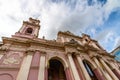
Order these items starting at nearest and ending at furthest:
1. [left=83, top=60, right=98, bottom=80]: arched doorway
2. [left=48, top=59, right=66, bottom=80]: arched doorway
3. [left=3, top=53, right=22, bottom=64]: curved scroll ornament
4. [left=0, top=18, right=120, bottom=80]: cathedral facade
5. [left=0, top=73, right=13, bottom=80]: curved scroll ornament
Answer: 1. [left=0, top=73, right=13, bottom=80]: curved scroll ornament
2. [left=0, top=18, right=120, bottom=80]: cathedral facade
3. [left=3, top=53, right=22, bottom=64]: curved scroll ornament
4. [left=83, top=60, right=98, bottom=80]: arched doorway
5. [left=48, top=59, right=66, bottom=80]: arched doorway

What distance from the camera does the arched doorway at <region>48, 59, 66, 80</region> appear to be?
13067 mm

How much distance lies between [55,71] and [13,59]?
6660mm

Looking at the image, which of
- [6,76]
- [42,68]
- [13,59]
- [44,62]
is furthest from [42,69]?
[13,59]

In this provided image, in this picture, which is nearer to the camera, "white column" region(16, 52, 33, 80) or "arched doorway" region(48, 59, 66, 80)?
"white column" region(16, 52, 33, 80)

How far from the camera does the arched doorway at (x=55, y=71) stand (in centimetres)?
→ 1307

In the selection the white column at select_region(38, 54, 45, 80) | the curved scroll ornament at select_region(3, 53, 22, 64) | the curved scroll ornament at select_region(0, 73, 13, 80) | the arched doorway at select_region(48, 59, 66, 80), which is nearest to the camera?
the curved scroll ornament at select_region(0, 73, 13, 80)

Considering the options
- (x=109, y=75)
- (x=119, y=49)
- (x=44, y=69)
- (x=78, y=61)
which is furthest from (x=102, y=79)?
(x=119, y=49)

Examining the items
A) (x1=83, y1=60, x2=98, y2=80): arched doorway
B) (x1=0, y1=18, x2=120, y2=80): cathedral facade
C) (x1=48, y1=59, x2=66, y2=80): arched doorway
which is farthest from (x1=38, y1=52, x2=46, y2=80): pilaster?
(x1=83, y1=60, x2=98, y2=80): arched doorway

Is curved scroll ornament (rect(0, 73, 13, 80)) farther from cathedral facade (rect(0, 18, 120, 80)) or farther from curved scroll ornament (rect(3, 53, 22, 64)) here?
curved scroll ornament (rect(3, 53, 22, 64))

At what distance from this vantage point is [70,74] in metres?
9.89

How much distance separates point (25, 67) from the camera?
29.7 feet

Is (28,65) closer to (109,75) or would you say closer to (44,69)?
(44,69)

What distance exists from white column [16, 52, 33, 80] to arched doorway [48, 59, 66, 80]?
3.80 metres

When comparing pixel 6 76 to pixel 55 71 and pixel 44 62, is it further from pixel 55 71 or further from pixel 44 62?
pixel 55 71
